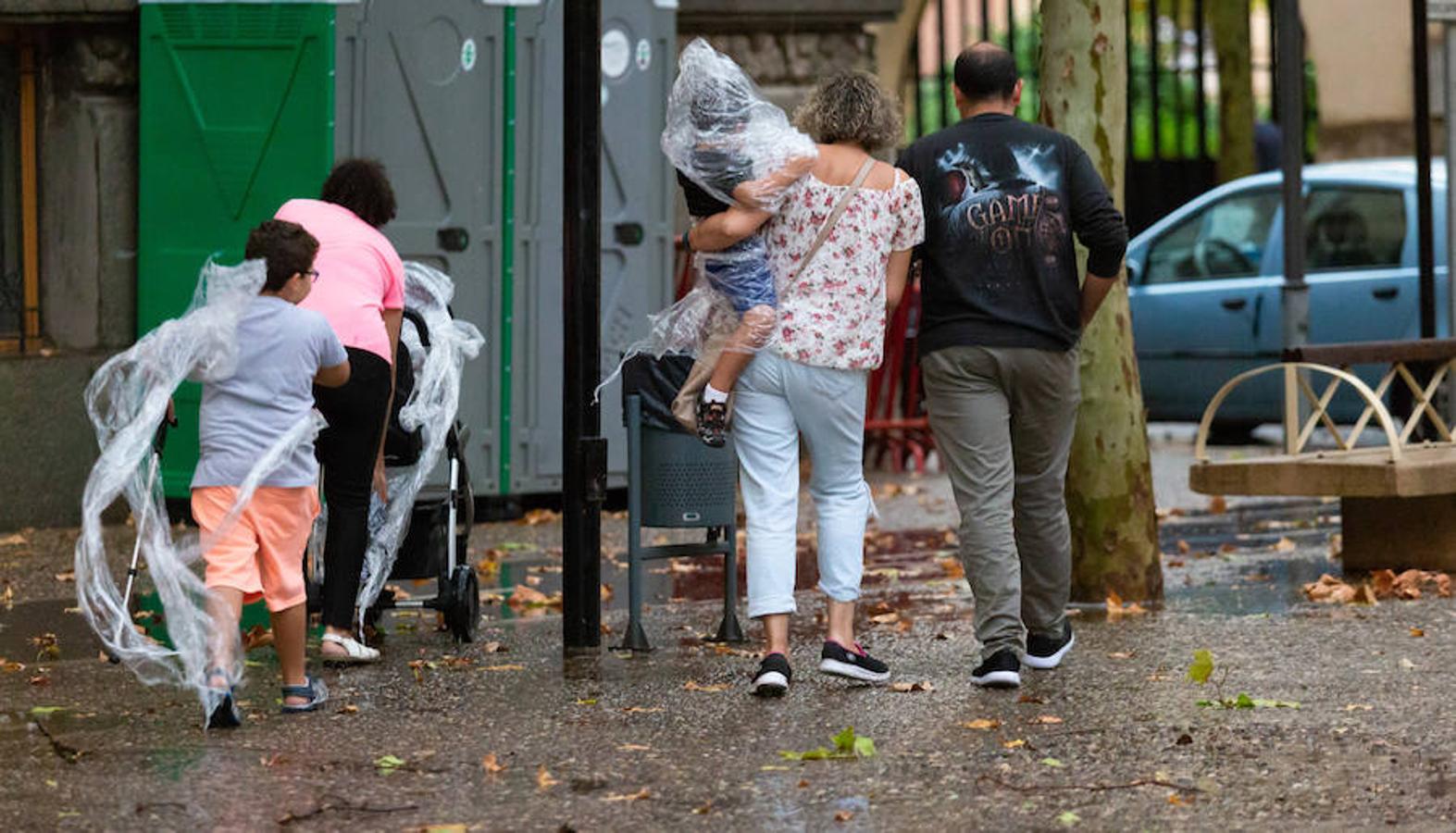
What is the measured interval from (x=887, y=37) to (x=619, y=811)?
46.9 ft

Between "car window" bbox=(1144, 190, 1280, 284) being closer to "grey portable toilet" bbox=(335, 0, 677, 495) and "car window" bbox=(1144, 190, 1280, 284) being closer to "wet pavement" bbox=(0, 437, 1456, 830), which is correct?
"grey portable toilet" bbox=(335, 0, 677, 495)

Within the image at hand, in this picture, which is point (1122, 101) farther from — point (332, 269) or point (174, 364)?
point (174, 364)

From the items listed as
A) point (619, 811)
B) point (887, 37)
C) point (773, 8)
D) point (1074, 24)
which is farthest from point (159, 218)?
point (887, 37)

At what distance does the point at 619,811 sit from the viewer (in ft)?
18.5

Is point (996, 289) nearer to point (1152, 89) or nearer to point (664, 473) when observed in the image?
point (664, 473)

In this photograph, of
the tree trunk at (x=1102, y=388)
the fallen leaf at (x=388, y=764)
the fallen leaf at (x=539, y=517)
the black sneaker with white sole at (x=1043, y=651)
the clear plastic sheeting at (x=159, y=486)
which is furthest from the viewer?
the fallen leaf at (x=539, y=517)

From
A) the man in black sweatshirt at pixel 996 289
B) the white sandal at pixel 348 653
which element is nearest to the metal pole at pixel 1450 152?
the man in black sweatshirt at pixel 996 289

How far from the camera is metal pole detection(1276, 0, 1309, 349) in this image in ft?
41.1

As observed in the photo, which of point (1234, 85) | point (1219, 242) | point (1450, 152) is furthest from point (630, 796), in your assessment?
point (1234, 85)

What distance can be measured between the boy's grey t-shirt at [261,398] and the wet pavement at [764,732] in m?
0.68

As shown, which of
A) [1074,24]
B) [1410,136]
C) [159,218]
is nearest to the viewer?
[1074,24]

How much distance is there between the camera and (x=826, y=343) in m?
7.07

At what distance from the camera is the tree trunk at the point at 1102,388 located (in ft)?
28.8

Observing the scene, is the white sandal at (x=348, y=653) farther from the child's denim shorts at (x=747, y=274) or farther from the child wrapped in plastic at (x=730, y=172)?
the child's denim shorts at (x=747, y=274)
